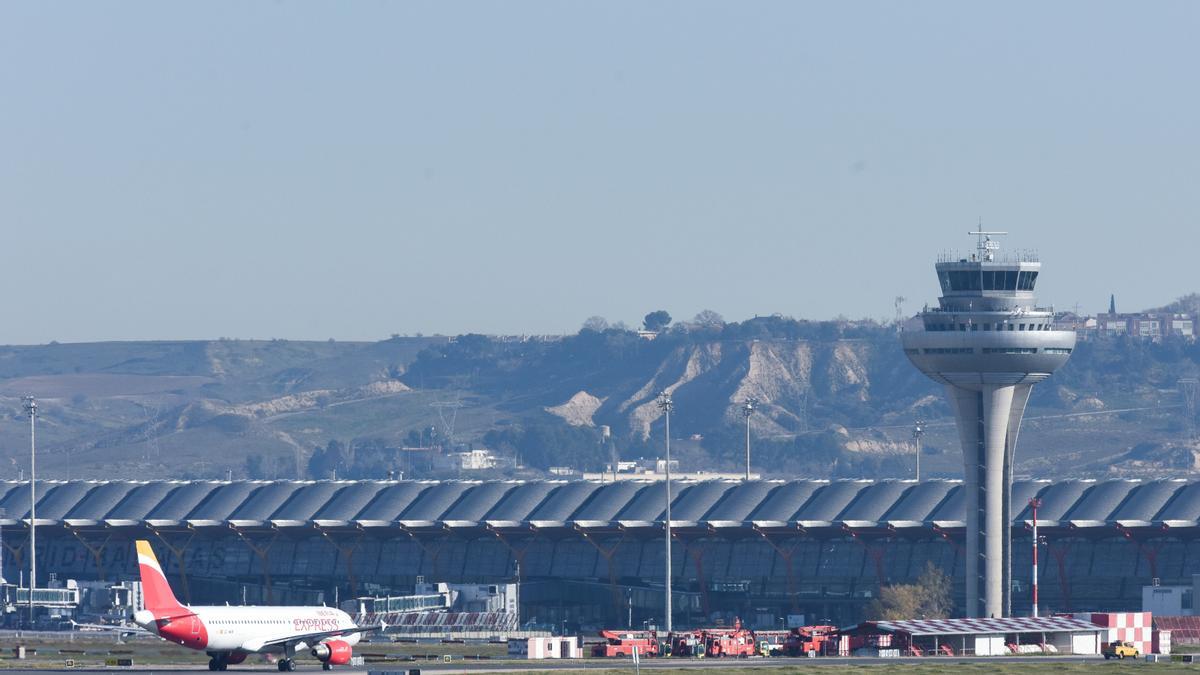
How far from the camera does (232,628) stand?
4402 inches

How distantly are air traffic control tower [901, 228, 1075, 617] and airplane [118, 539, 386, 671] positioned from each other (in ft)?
219

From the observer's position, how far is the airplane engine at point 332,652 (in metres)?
113

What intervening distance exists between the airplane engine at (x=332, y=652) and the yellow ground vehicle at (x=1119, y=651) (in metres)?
41.2

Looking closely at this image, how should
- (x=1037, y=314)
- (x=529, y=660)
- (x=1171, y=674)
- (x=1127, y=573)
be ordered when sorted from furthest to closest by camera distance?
1. (x=1127, y=573)
2. (x=1037, y=314)
3. (x=529, y=660)
4. (x=1171, y=674)

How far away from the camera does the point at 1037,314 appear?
170 m

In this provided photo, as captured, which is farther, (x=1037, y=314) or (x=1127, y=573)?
(x=1127, y=573)

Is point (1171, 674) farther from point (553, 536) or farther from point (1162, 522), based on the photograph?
point (553, 536)

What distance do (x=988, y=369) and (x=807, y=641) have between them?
43.2 m

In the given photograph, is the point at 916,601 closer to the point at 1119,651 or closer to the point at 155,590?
the point at 1119,651

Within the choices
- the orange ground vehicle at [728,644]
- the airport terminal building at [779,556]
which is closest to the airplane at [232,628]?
the orange ground vehicle at [728,644]

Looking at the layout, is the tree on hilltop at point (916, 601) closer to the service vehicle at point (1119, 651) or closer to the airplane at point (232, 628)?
the service vehicle at point (1119, 651)

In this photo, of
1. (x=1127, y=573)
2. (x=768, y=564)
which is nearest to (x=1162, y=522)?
(x=1127, y=573)

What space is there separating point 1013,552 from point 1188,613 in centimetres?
2808

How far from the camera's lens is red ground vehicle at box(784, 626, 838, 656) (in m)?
131
